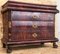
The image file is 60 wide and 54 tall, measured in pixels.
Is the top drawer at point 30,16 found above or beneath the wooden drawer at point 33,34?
above

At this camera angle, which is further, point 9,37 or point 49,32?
point 49,32

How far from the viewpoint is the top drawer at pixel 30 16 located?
65.7 inches

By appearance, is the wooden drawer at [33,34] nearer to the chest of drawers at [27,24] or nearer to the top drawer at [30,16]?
the chest of drawers at [27,24]

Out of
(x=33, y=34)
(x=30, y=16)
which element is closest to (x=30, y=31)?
(x=33, y=34)

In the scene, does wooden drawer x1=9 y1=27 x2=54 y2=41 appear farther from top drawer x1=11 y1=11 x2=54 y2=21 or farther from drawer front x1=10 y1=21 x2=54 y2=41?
top drawer x1=11 y1=11 x2=54 y2=21

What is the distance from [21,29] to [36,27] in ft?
0.67

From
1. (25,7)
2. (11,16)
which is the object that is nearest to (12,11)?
(11,16)

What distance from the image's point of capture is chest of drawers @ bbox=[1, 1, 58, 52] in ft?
5.39

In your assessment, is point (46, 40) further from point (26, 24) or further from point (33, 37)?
point (26, 24)

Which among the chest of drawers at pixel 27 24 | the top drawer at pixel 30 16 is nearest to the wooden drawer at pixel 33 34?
the chest of drawers at pixel 27 24

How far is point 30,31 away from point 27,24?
98mm

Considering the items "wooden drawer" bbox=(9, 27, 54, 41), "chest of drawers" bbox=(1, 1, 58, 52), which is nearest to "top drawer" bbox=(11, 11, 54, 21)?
"chest of drawers" bbox=(1, 1, 58, 52)

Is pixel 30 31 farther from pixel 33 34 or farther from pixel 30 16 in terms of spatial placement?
pixel 30 16

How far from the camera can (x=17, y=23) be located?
1.67 m
